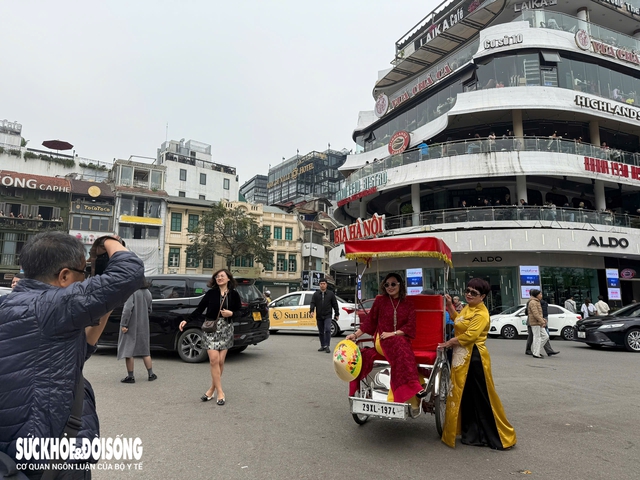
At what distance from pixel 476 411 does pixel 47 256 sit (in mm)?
4253

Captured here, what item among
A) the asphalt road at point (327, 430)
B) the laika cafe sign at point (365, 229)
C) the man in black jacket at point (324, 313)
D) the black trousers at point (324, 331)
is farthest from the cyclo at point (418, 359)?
the laika cafe sign at point (365, 229)

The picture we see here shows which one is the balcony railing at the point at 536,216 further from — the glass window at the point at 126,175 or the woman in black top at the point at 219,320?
the glass window at the point at 126,175

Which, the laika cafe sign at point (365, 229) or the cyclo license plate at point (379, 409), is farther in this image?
the laika cafe sign at point (365, 229)

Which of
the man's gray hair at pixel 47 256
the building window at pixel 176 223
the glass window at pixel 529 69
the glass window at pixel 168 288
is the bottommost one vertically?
the glass window at pixel 168 288

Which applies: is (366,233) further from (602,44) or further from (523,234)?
(602,44)

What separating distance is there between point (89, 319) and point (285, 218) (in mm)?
47237

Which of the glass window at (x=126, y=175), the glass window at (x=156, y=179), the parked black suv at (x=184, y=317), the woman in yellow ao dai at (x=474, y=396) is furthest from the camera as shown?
the glass window at (x=156, y=179)

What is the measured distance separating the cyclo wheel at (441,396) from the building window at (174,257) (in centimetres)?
4074

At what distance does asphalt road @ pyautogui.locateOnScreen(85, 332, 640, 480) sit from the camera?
3768mm

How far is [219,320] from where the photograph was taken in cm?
599

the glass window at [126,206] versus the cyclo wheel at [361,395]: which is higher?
the glass window at [126,206]

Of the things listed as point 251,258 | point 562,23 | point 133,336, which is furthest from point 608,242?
point 251,258

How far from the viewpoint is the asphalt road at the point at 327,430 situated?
3768 millimetres

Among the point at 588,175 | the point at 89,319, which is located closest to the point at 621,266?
the point at 588,175
